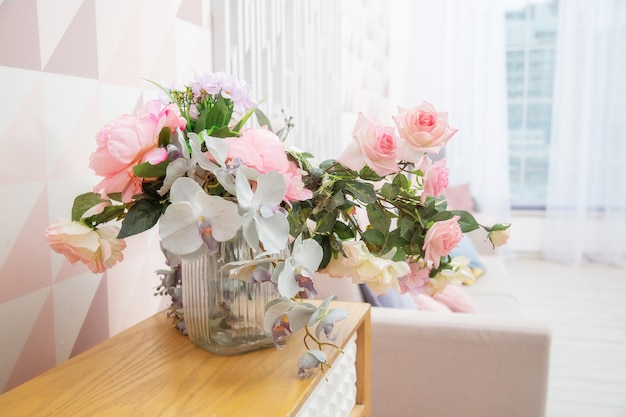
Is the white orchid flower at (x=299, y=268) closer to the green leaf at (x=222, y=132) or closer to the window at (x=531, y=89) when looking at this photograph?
the green leaf at (x=222, y=132)

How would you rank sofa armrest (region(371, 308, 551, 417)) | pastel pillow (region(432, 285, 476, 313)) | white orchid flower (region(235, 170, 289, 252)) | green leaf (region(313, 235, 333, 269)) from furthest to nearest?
pastel pillow (region(432, 285, 476, 313)) → sofa armrest (region(371, 308, 551, 417)) → green leaf (region(313, 235, 333, 269)) → white orchid flower (region(235, 170, 289, 252))

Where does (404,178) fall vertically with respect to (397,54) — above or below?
below

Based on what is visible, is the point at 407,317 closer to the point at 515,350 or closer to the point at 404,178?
the point at 515,350

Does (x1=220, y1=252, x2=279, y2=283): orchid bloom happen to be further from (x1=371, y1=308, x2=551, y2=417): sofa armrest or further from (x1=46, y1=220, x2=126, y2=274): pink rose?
(x1=371, y1=308, x2=551, y2=417): sofa armrest

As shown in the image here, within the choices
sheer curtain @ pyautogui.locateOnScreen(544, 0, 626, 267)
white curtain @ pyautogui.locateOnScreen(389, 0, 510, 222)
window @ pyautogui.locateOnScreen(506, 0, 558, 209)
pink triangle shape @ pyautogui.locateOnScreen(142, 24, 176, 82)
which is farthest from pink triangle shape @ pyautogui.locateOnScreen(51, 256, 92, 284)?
window @ pyautogui.locateOnScreen(506, 0, 558, 209)

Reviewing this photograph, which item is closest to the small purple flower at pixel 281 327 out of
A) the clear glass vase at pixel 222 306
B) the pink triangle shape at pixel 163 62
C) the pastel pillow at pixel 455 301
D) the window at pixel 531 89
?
the clear glass vase at pixel 222 306

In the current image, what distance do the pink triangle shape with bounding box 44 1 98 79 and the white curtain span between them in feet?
14.1

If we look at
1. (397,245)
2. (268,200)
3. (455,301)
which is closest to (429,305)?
(455,301)

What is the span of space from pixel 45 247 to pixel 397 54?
4.77 meters

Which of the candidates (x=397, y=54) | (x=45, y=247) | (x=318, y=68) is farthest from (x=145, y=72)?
(x=397, y=54)

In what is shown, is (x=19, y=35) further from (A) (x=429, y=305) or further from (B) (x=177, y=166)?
(A) (x=429, y=305)

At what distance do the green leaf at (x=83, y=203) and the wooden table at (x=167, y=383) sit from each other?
0.25m

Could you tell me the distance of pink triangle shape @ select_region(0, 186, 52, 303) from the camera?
0.98 metres

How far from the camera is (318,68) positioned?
278cm
